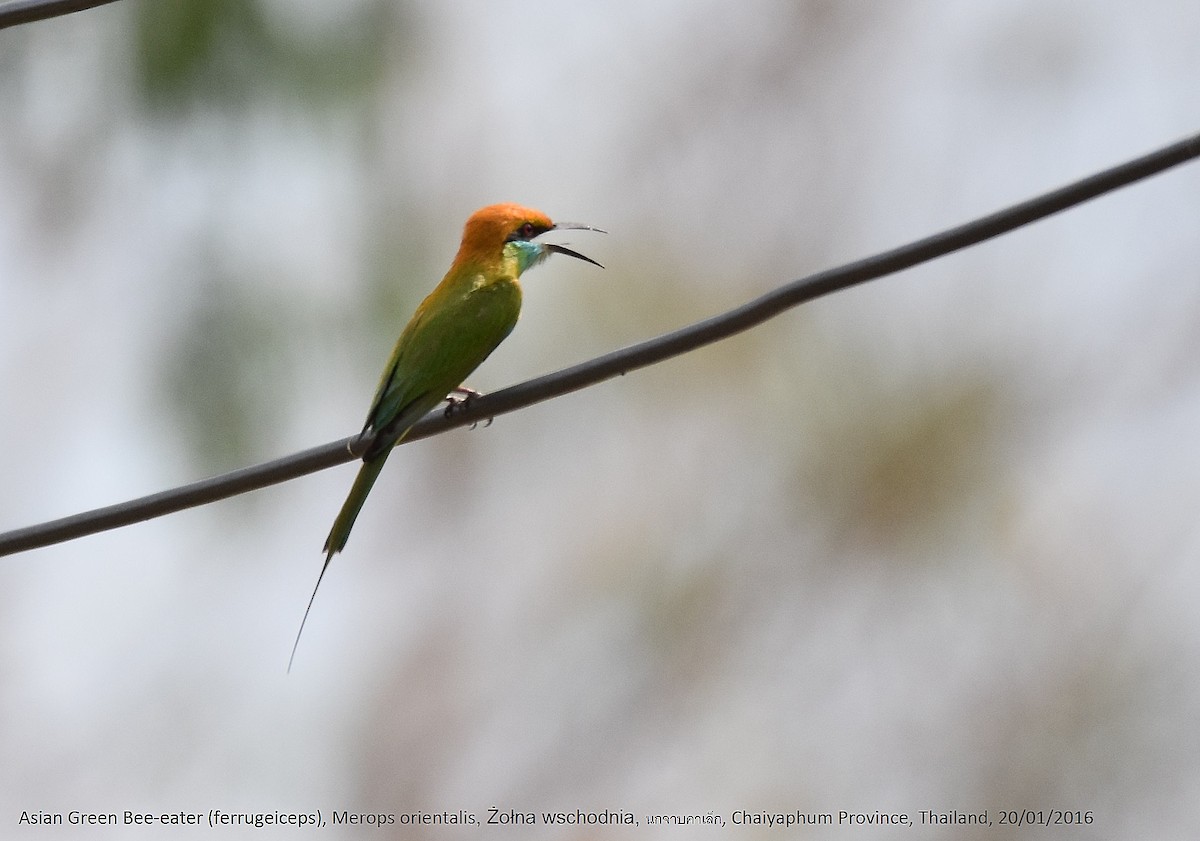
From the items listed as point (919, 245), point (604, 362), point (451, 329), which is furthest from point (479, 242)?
point (919, 245)

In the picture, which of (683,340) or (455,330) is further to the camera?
(455,330)

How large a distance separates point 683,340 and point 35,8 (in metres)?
1.17

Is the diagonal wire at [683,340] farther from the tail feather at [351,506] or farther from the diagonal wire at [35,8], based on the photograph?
the diagonal wire at [35,8]

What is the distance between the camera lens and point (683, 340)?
2105 millimetres

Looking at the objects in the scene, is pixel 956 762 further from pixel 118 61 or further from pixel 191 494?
pixel 191 494

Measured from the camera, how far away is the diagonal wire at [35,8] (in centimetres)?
205

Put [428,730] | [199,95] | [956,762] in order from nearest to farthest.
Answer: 1. [199,95]
2. [956,762]
3. [428,730]

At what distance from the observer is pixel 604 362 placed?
7.07 feet

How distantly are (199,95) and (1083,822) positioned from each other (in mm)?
7091

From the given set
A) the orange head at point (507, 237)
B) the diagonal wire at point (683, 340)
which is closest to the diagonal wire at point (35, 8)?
the diagonal wire at point (683, 340)

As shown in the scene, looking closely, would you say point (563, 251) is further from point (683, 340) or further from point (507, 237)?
point (683, 340)

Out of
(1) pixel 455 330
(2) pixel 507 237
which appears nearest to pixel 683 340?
(1) pixel 455 330

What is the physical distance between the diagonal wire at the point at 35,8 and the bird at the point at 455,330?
124 cm

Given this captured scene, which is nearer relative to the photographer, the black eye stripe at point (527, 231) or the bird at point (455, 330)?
the bird at point (455, 330)
